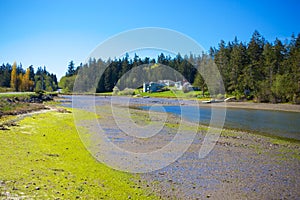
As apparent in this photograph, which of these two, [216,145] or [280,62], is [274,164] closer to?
[216,145]

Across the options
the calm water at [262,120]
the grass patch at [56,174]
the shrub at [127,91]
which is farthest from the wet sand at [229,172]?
the shrub at [127,91]

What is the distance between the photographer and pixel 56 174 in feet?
31.7

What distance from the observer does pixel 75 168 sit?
35.3 feet

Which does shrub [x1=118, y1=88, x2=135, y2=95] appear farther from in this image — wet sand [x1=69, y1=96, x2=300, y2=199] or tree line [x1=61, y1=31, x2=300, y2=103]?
wet sand [x1=69, y1=96, x2=300, y2=199]

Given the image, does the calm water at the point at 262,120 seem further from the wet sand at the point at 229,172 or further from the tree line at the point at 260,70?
the tree line at the point at 260,70

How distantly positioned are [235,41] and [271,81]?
37.3 metres

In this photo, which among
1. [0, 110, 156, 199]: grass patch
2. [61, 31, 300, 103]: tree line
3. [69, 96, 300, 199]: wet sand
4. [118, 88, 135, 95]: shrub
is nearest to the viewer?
[0, 110, 156, 199]: grass patch

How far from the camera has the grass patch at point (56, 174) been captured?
8.00m

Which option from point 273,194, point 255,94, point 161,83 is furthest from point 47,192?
point 161,83

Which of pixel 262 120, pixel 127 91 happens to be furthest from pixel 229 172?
pixel 127 91

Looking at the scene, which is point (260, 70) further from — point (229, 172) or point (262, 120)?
point (229, 172)

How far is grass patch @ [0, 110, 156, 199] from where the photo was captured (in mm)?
7996

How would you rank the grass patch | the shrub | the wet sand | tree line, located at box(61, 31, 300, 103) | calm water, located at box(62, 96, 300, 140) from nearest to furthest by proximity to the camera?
the grass patch, the wet sand, calm water, located at box(62, 96, 300, 140), tree line, located at box(61, 31, 300, 103), the shrub

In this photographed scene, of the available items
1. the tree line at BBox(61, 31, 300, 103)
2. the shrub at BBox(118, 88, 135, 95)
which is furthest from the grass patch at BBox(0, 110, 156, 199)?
the shrub at BBox(118, 88, 135, 95)
